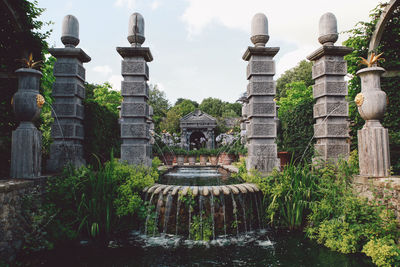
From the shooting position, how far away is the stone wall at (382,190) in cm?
366

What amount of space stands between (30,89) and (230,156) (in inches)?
456

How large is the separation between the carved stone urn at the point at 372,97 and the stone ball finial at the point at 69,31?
23.5ft

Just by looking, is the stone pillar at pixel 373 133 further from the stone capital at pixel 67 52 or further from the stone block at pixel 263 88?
the stone capital at pixel 67 52

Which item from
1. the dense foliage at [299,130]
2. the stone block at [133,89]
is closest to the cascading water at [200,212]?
the dense foliage at [299,130]

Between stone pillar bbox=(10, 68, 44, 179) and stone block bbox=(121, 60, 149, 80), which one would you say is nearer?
stone pillar bbox=(10, 68, 44, 179)

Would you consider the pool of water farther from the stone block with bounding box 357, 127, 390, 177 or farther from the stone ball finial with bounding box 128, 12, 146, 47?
the stone ball finial with bounding box 128, 12, 146, 47

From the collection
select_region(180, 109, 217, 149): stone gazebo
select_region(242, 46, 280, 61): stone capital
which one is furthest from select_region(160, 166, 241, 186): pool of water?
select_region(180, 109, 217, 149): stone gazebo

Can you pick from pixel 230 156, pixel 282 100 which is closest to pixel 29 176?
pixel 230 156

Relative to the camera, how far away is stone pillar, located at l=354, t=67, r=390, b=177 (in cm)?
434

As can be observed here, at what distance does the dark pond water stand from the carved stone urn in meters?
2.64

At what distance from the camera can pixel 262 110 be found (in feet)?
20.8

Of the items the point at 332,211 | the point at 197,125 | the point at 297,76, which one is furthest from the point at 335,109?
the point at 297,76

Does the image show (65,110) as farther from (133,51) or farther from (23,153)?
(133,51)

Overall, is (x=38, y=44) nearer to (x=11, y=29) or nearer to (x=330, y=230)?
(x=11, y=29)
